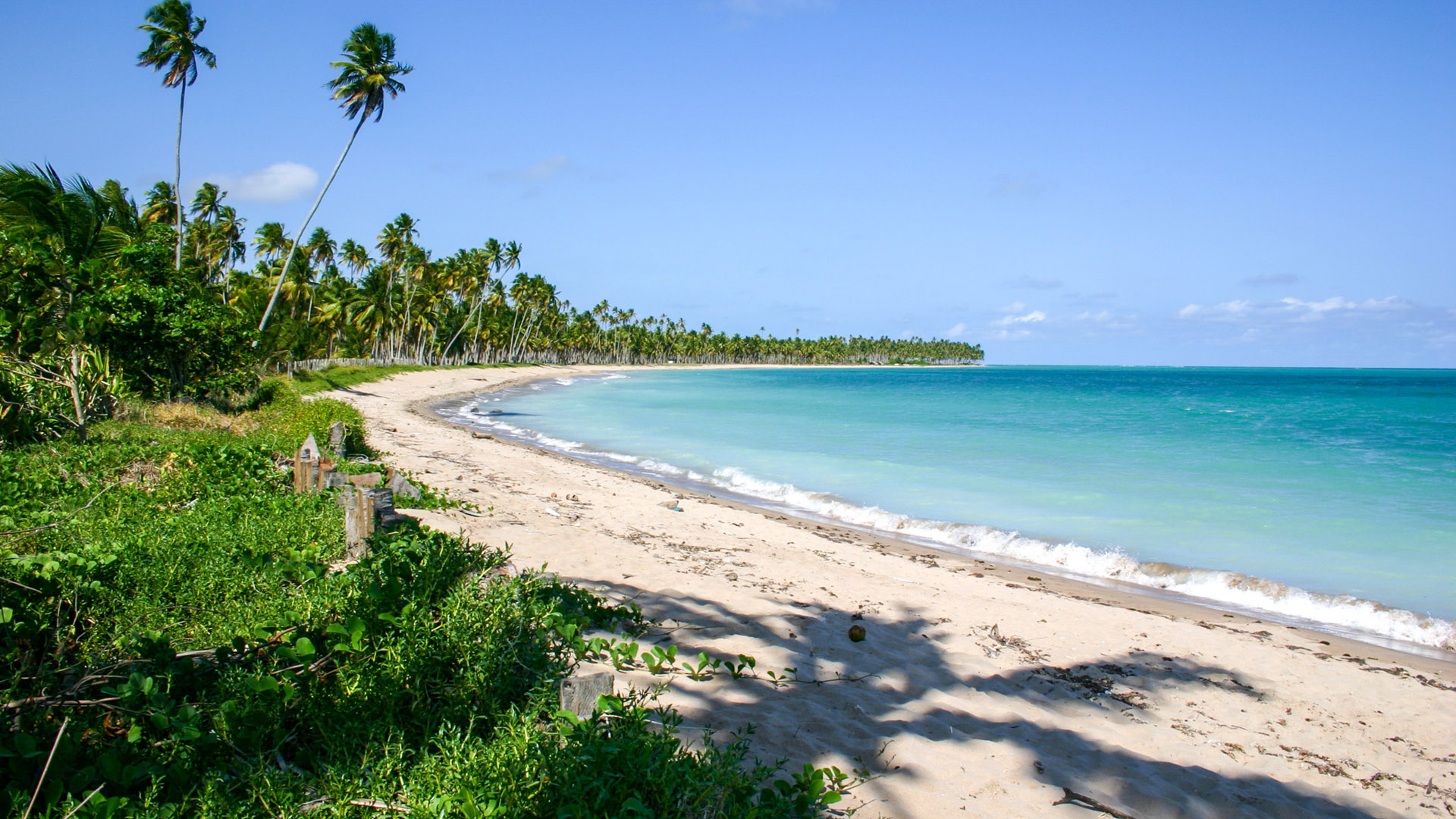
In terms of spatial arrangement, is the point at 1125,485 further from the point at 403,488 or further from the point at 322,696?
the point at 322,696

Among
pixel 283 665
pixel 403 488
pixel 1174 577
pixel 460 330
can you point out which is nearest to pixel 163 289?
pixel 403 488

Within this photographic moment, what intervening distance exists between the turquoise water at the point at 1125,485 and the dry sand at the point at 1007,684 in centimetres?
187

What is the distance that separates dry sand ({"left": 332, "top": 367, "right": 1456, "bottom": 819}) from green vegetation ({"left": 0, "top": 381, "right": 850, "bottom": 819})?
2.18 feet

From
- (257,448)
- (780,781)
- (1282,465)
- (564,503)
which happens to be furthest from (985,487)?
(780,781)

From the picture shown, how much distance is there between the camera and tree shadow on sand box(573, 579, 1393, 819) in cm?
431

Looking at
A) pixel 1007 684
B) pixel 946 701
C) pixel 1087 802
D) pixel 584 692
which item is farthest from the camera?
pixel 1007 684

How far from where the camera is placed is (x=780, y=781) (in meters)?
3.23

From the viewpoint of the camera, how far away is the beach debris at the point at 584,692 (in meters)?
3.41

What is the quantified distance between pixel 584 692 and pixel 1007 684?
12.7 feet

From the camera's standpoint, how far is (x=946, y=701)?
5.35 meters

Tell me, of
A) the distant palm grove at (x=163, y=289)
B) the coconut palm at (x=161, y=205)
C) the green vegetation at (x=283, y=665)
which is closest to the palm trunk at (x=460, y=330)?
the distant palm grove at (x=163, y=289)

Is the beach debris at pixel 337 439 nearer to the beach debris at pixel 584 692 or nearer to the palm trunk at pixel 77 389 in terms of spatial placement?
the palm trunk at pixel 77 389

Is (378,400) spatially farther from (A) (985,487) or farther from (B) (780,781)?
(B) (780,781)

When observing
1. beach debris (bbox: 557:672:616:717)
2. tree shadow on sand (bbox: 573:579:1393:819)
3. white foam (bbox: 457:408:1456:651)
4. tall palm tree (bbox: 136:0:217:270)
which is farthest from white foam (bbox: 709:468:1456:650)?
tall palm tree (bbox: 136:0:217:270)
